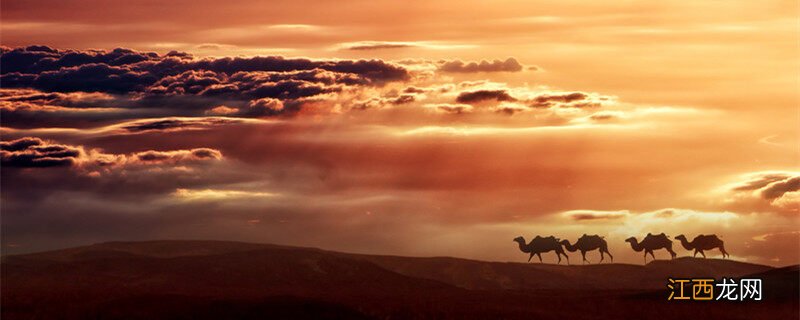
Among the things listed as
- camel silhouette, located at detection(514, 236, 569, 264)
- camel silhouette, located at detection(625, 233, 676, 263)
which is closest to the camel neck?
camel silhouette, located at detection(514, 236, 569, 264)

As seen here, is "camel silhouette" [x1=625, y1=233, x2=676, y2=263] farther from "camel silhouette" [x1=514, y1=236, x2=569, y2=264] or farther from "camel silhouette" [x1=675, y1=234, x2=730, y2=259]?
"camel silhouette" [x1=514, y1=236, x2=569, y2=264]

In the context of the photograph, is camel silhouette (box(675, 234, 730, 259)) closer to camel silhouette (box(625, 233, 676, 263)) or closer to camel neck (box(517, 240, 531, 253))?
camel silhouette (box(625, 233, 676, 263))

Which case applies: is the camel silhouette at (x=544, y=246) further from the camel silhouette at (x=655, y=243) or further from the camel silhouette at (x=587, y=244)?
the camel silhouette at (x=655, y=243)

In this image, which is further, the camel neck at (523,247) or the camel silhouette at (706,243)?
the camel neck at (523,247)

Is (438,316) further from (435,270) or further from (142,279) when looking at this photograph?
(435,270)

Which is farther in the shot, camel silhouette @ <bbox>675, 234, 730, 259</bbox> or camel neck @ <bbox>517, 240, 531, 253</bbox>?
camel neck @ <bbox>517, 240, 531, 253</bbox>

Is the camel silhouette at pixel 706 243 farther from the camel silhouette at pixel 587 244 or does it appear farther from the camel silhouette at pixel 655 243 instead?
the camel silhouette at pixel 587 244

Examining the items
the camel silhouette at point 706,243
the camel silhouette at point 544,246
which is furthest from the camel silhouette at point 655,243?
the camel silhouette at point 544,246

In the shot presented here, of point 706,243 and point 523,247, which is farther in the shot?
point 523,247

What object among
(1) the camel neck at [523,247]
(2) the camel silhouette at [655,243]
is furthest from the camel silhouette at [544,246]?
(2) the camel silhouette at [655,243]

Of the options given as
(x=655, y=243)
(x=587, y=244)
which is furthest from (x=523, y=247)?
(x=655, y=243)

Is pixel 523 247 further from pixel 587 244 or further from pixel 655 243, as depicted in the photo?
pixel 655 243

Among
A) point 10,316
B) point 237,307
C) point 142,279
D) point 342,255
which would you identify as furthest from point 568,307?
point 342,255

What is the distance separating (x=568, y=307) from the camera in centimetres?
8912
